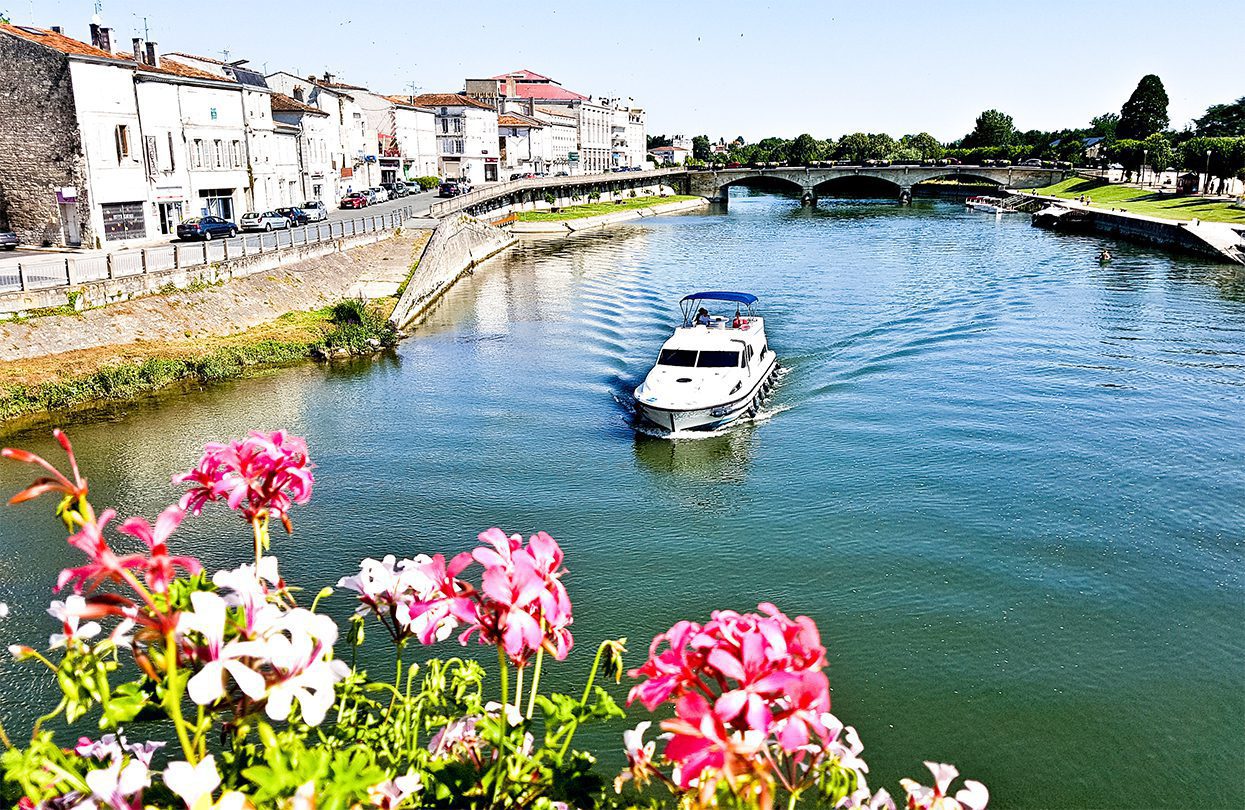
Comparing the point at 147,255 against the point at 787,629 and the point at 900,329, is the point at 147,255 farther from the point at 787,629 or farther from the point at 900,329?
the point at 787,629

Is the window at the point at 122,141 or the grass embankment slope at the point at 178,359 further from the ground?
the window at the point at 122,141

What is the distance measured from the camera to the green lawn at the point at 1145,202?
68.1m

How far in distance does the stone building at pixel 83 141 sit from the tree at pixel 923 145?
13387 centimetres

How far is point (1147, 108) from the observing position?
123m

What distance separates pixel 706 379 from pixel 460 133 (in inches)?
3558

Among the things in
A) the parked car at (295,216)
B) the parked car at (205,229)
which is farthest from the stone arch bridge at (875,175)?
the parked car at (205,229)

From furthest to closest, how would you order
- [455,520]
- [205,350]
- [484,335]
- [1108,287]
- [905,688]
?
[1108,287]
[484,335]
[205,350]
[455,520]
[905,688]

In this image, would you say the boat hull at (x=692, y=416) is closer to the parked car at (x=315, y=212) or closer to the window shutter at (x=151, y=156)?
the window shutter at (x=151, y=156)

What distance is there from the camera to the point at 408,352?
3419 centimetres

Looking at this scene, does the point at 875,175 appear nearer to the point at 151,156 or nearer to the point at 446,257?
the point at 446,257

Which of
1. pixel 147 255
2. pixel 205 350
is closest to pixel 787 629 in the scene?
pixel 205 350

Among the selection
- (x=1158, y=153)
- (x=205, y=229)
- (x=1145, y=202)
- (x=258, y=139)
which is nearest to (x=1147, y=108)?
(x=1158, y=153)

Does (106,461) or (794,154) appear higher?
(794,154)

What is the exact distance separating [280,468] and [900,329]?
3457cm
